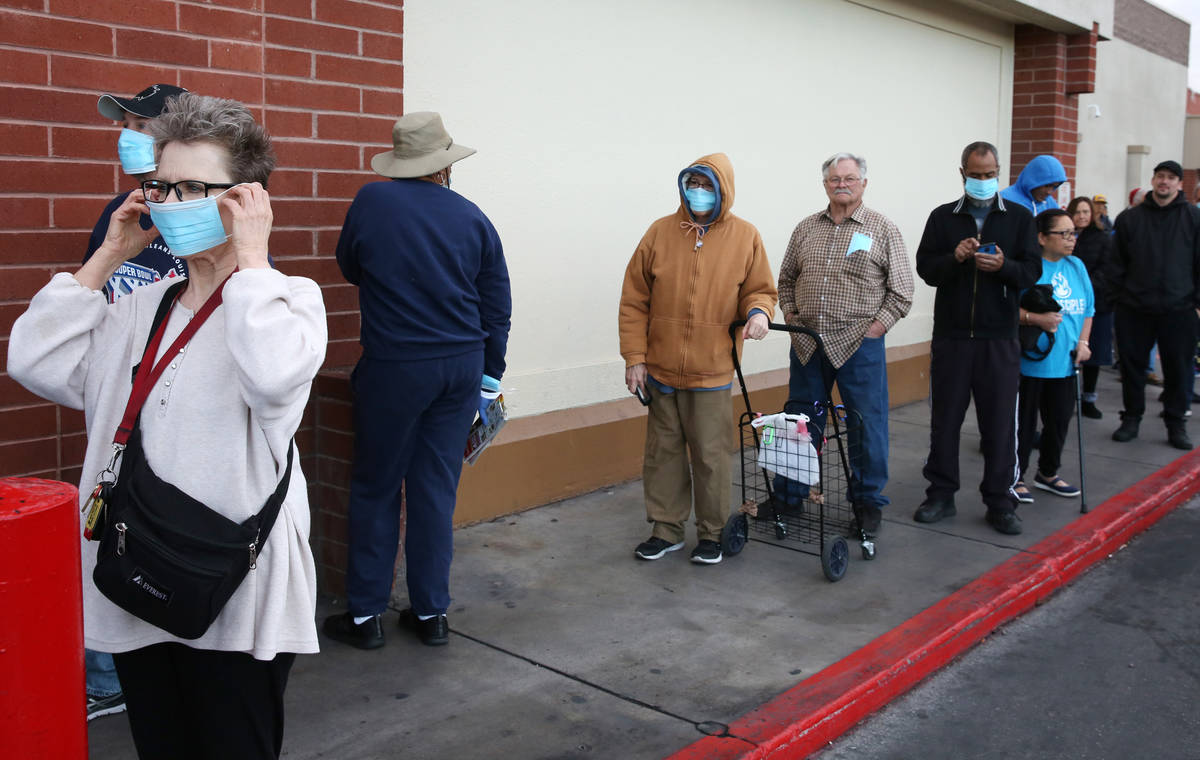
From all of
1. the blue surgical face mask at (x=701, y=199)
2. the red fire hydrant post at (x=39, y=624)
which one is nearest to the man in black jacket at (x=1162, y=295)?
the blue surgical face mask at (x=701, y=199)

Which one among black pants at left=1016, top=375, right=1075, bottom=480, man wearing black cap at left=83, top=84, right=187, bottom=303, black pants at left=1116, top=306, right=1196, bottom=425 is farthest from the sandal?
man wearing black cap at left=83, top=84, right=187, bottom=303

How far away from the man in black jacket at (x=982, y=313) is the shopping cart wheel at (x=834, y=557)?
1217mm

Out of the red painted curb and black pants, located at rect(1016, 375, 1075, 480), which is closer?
the red painted curb

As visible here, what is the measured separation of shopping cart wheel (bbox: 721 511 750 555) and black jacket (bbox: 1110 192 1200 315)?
187 inches

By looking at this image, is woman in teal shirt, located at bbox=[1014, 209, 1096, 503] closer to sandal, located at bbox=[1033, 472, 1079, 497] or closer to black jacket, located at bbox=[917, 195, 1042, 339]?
sandal, located at bbox=[1033, 472, 1079, 497]

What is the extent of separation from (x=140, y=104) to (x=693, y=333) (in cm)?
268

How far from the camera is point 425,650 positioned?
4.32 m

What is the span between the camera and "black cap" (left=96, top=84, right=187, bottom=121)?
11.4 ft

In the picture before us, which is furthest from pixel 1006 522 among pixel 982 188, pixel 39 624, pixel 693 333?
pixel 39 624

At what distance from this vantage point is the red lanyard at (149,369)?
7.29ft

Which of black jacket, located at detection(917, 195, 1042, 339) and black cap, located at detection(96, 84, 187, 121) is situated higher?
black cap, located at detection(96, 84, 187, 121)

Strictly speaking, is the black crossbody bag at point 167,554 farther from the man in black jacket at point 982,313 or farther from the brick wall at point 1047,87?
the brick wall at point 1047,87

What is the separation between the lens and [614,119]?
682 centimetres

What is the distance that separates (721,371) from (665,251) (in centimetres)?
64
